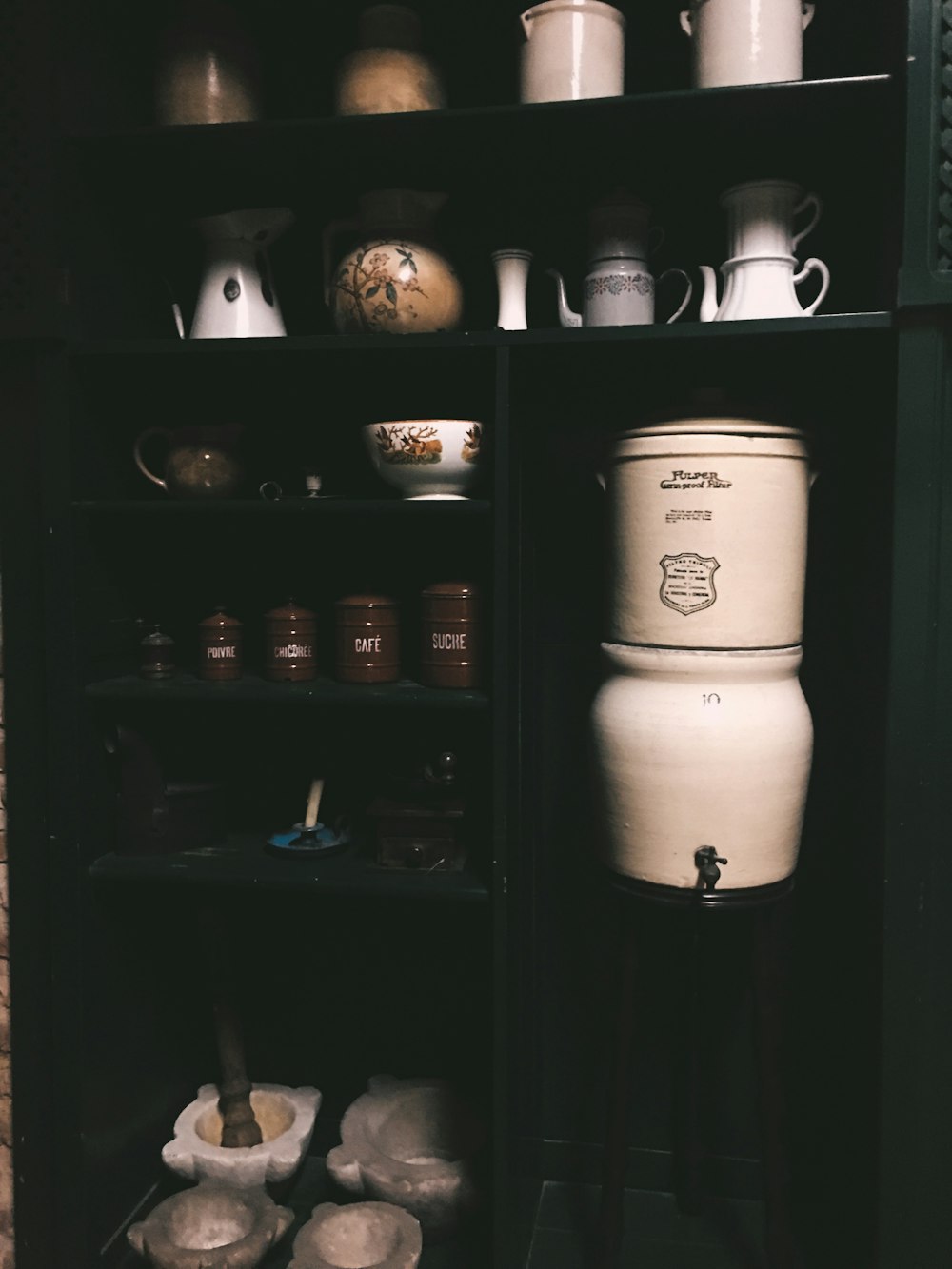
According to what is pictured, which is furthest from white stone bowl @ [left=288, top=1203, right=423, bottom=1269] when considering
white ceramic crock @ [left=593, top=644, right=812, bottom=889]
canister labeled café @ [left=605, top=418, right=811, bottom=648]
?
canister labeled café @ [left=605, top=418, right=811, bottom=648]

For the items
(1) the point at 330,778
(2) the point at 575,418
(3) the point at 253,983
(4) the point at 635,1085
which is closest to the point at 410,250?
(2) the point at 575,418

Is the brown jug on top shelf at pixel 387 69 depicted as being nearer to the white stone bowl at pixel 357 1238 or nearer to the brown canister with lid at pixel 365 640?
the brown canister with lid at pixel 365 640

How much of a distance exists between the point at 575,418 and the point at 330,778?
849 mm

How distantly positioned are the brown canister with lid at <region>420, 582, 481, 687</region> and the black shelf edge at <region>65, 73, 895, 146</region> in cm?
71

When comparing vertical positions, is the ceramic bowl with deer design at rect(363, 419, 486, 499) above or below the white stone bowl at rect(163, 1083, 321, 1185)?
above

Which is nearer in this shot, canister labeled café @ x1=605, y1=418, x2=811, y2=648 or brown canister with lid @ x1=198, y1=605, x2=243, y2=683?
canister labeled café @ x1=605, y1=418, x2=811, y2=648

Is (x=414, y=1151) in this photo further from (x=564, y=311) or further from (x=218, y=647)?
(x=564, y=311)

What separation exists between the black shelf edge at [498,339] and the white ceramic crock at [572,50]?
361 mm

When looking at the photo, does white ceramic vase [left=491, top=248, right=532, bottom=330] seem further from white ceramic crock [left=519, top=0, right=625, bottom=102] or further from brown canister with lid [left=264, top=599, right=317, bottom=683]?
brown canister with lid [left=264, top=599, right=317, bottom=683]

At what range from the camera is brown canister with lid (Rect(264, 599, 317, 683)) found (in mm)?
1754

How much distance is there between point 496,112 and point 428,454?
1.68ft

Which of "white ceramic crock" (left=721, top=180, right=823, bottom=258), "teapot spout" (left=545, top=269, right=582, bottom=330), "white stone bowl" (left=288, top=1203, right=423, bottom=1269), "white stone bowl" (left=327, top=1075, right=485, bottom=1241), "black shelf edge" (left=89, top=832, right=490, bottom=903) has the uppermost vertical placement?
"white ceramic crock" (left=721, top=180, right=823, bottom=258)

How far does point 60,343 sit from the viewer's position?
1.63 metres

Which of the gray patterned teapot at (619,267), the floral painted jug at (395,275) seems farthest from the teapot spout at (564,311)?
the floral painted jug at (395,275)
